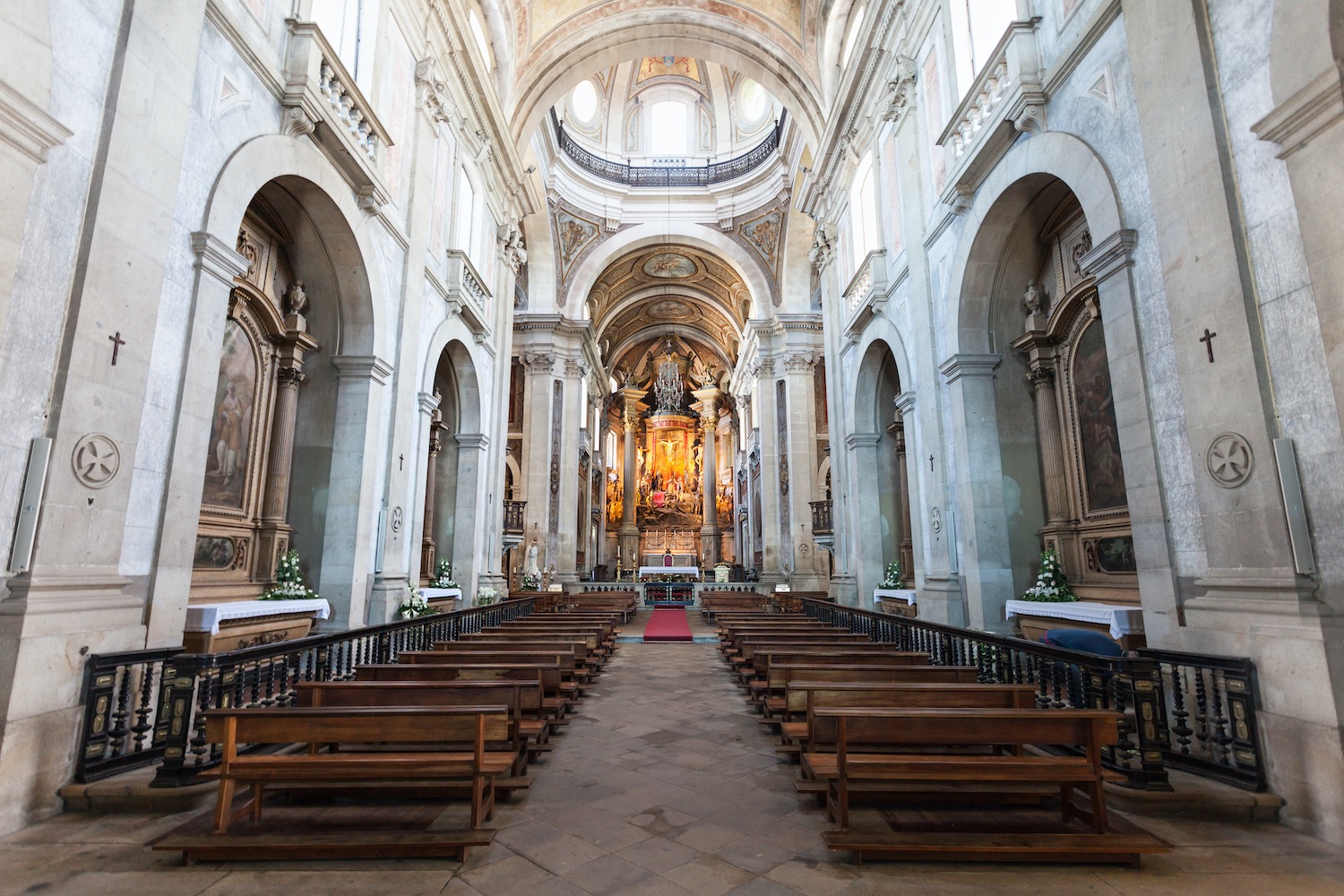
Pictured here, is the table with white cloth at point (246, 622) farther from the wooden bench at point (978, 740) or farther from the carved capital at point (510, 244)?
the carved capital at point (510, 244)

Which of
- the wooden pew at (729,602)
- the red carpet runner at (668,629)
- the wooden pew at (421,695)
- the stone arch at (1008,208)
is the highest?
the stone arch at (1008,208)

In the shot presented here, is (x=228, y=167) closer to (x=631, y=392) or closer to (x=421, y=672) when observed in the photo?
(x=421, y=672)

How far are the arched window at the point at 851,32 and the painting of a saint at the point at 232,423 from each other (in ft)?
35.6

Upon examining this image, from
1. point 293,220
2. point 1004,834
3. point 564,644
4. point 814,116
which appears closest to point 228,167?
point 293,220

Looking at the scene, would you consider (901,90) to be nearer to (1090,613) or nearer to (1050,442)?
(1050,442)

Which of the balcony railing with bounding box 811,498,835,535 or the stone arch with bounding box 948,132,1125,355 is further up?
the stone arch with bounding box 948,132,1125,355

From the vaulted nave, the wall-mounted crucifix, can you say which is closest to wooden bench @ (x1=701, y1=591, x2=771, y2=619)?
the vaulted nave

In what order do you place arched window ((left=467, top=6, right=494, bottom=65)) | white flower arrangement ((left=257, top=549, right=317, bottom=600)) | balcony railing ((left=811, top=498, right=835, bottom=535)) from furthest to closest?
1. balcony railing ((left=811, top=498, right=835, bottom=535))
2. arched window ((left=467, top=6, right=494, bottom=65))
3. white flower arrangement ((left=257, top=549, right=317, bottom=600))

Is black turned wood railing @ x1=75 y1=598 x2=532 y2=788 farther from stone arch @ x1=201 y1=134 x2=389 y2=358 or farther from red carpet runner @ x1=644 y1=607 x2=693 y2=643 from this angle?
red carpet runner @ x1=644 y1=607 x2=693 y2=643

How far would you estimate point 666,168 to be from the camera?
24328 millimetres

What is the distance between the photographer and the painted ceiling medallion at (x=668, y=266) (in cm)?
2659

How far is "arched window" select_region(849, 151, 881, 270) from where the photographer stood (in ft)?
39.8

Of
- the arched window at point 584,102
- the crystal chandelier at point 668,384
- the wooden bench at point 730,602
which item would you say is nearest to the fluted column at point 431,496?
the wooden bench at point 730,602

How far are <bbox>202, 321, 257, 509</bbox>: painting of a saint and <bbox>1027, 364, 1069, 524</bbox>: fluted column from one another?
896 centimetres
